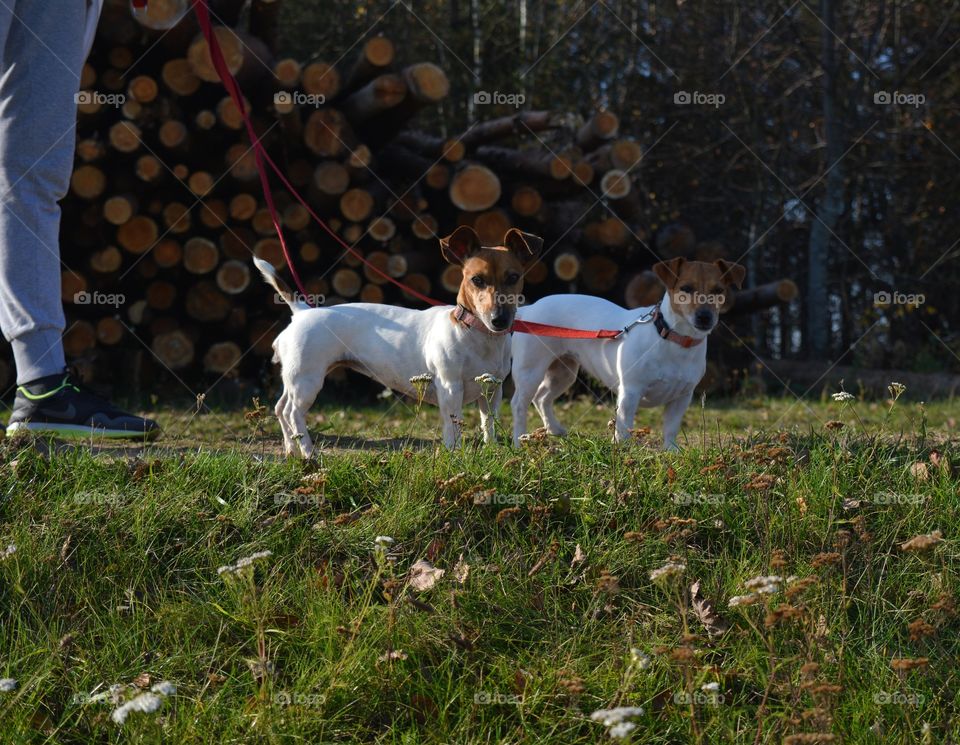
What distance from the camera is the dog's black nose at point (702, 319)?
174 inches

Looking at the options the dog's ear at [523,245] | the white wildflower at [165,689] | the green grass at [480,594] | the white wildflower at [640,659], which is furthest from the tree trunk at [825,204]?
the white wildflower at [165,689]

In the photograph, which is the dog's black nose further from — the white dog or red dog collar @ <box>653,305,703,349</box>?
red dog collar @ <box>653,305,703,349</box>

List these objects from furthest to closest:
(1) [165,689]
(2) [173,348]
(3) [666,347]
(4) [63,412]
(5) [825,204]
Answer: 1. (5) [825,204]
2. (2) [173,348]
3. (3) [666,347]
4. (4) [63,412]
5. (1) [165,689]

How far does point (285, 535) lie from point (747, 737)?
1.45 metres

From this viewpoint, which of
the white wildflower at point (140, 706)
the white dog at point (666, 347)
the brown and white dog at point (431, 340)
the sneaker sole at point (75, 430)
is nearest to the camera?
the white wildflower at point (140, 706)

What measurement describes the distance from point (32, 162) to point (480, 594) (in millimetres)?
2534

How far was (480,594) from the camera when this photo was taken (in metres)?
2.87

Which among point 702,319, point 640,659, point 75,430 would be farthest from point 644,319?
point 75,430

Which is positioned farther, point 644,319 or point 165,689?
point 644,319

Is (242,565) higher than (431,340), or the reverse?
(431,340)

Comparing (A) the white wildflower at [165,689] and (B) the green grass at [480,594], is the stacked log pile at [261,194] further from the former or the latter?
(A) the white wildflower at [165,689]

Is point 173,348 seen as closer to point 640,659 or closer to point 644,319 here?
point 644,319

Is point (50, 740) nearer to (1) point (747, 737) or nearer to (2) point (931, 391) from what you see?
(1) point (747, 737)

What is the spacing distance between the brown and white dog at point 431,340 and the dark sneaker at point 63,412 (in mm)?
739
